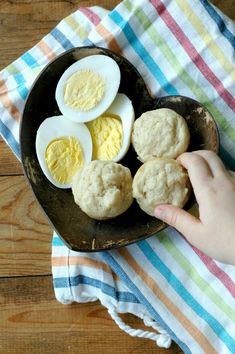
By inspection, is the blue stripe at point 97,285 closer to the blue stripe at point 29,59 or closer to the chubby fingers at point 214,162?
the chubby fingers at point 214,162

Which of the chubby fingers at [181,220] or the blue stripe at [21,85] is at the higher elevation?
the chubby fingers at [181,220]

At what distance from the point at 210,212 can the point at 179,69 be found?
0.36 meters

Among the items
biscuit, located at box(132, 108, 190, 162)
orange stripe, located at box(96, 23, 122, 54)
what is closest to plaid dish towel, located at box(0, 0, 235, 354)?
orange stripe, located at box(96, 23, 122, 54)

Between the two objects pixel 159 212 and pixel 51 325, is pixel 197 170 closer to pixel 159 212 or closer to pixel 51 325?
pixel 159 212

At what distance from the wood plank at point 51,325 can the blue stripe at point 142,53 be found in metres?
0.51

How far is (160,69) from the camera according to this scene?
132 cm

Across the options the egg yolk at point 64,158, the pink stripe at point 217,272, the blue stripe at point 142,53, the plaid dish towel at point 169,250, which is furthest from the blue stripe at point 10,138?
the pink stripe at point 217,272

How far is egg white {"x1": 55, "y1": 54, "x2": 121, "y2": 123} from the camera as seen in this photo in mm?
1263

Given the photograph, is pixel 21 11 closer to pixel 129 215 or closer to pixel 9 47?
pixel 9 47

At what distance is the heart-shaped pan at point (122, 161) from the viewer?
124cm

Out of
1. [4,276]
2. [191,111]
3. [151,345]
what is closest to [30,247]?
[4,276]

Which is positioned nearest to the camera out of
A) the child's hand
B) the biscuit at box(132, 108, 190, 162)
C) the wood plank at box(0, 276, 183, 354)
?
the child's hand

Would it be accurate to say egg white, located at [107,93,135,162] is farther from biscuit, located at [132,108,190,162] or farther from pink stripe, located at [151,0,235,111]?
pink stripe, located at [151,0,235,111]

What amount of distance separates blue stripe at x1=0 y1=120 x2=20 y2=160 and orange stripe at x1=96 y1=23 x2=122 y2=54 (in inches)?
11.9
